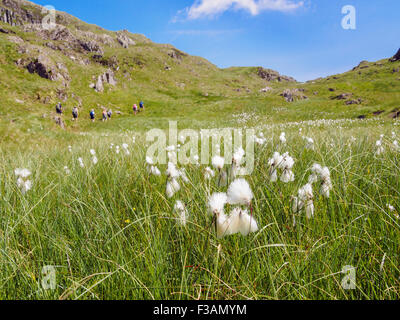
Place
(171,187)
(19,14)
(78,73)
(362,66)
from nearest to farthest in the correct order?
(171,187), (78,73), (362,66), (19,14)

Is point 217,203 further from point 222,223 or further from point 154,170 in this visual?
point 154,170

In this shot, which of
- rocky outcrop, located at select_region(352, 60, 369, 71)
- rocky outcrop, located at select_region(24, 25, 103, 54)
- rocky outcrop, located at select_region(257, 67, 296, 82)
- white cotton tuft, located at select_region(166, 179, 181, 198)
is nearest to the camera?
white cotton tuft, located at select_region(166, 179, 181, 198)

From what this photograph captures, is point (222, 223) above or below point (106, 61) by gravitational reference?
below

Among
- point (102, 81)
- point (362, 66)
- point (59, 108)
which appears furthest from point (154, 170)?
point (362, 66)

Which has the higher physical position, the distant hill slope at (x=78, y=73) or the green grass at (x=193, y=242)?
the distant hill slope at (x=78, y=73)

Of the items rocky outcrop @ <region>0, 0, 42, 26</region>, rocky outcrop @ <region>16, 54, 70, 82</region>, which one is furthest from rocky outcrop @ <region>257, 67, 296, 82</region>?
rocky outcrop @ <region>0, 0, 42, 26</region>

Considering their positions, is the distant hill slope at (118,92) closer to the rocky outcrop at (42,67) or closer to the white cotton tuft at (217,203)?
the rocky outcrop at (42,67)

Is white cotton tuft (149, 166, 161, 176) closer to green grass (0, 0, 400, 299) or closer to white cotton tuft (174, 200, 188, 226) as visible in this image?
green grass (0, 0, 400, 299)

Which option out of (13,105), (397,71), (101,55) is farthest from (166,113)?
(397,71)

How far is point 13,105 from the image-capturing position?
79.4ft

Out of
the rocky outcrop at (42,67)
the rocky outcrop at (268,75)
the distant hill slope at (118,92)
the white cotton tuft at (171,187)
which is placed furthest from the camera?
the rocky outcrop at (268,75)

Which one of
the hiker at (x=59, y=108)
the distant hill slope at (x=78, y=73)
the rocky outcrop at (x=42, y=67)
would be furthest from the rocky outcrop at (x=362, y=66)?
the hiker at (x=59, y=108)
